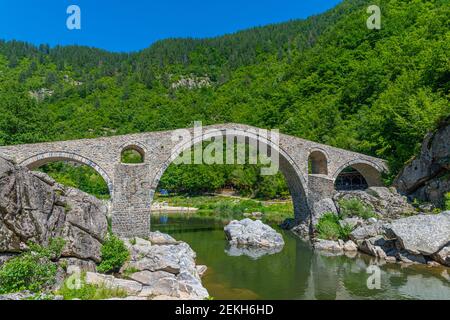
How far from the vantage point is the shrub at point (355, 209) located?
1507cm

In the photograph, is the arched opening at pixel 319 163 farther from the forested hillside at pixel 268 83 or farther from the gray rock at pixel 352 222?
the gray rock at pixel 352 222

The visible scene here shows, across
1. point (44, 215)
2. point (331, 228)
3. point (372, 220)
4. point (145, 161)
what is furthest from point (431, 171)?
point (44, 215)

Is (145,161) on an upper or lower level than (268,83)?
lower

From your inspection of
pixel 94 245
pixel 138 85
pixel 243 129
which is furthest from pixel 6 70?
pixel 94 245

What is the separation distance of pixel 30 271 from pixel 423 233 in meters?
10.9

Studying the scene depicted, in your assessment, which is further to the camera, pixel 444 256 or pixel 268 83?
pixel 268 83

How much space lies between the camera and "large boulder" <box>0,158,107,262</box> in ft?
23.4

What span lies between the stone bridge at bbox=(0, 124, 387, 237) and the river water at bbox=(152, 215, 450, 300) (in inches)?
128

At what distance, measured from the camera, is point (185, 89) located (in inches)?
2603

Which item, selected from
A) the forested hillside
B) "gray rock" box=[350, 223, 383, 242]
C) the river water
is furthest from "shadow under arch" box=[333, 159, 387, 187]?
the river water

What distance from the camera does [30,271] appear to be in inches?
273

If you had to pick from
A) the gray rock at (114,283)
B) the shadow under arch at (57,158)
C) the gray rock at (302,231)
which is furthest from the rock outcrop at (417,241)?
the shadow under arch at (57,158)

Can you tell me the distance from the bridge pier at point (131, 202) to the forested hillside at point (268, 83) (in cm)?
1094

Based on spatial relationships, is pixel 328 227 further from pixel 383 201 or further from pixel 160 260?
pixel 160 260
